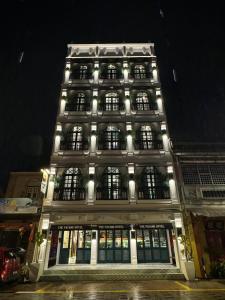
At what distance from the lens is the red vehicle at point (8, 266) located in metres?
9.55

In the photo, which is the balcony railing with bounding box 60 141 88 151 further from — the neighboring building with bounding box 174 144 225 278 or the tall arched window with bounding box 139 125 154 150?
the neighboring building with bounding box 174 144 225 278

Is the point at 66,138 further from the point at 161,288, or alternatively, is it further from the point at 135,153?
the point at 161,288

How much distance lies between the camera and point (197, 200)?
1519 cm

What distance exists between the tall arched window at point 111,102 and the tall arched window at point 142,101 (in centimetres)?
184

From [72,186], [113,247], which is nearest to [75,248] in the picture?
[113,247]

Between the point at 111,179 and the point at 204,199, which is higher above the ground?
the point at 111,179

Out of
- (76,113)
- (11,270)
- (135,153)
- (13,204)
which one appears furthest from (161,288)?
(76,113)

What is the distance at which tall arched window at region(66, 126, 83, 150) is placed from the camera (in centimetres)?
1720

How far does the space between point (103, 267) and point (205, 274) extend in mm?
6346

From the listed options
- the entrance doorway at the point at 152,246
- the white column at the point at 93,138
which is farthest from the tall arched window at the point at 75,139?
the entrance doorway at the point at 152,246

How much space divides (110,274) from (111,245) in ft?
9.82

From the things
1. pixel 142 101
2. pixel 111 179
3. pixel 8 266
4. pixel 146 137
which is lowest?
pixel 8 266

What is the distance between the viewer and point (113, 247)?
1479 cm

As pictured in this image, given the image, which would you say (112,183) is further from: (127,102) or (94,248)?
(127,102)
